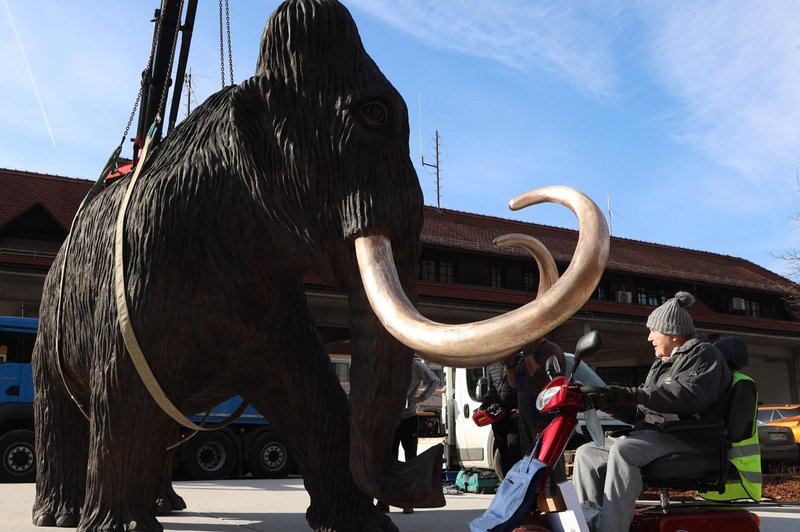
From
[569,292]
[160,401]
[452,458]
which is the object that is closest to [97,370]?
[160,401]

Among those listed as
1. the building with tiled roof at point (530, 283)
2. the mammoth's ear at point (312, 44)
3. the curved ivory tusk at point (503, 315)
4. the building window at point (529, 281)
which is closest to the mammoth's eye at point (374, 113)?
the mammoth's ear at point (312, 44)

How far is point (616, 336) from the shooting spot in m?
20.5

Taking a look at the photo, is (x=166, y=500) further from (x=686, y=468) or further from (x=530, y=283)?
(x=530, y=283)

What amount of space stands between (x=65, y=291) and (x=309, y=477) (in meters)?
1.27

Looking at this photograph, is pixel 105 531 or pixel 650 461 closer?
pixel 105 531

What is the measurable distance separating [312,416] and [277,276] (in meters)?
0.56

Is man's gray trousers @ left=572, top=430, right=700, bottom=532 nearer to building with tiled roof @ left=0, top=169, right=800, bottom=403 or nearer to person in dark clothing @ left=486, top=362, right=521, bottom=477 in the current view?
person in dark clothing @ left=486, top=362, right=521, bottom=477

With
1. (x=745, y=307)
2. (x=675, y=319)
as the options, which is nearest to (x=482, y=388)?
(x=675, y=319)

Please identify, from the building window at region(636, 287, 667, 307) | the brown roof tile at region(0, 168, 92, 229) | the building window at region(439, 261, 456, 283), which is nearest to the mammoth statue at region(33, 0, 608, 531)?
the brown roof tile at region(0, 168, 92, 229)

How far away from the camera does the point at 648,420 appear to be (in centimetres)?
308

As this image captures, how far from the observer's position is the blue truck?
9617 mm

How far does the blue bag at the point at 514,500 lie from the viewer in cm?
248

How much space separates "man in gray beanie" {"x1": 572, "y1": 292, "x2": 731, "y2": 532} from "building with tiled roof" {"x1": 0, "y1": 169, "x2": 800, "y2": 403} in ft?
39.7

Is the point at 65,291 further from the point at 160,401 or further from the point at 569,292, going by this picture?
the point at 569,292
